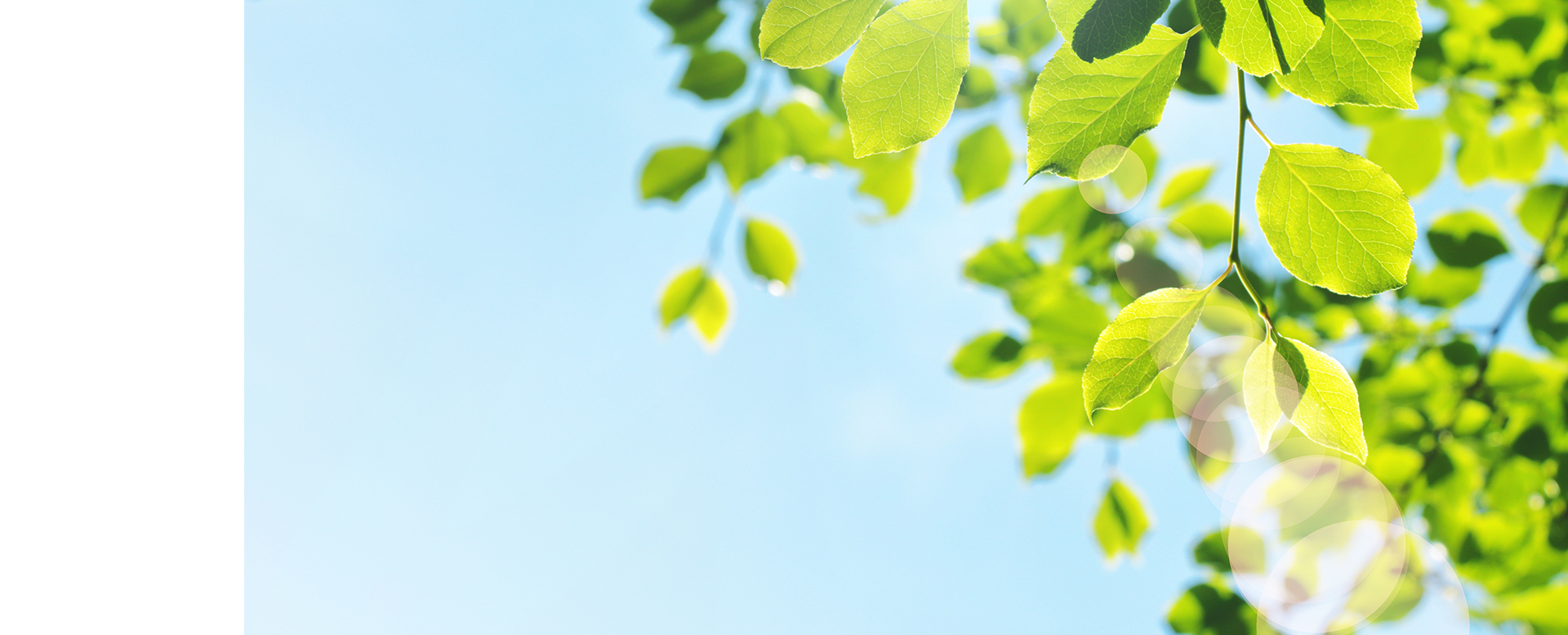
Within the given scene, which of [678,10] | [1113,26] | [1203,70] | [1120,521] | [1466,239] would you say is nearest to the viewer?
[1113,26]

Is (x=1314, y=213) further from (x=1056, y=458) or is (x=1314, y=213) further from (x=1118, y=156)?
(x=1056, y=458)

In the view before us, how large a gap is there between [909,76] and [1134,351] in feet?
0.50

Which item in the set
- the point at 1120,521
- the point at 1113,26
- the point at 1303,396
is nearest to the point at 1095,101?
the point at 1113,26

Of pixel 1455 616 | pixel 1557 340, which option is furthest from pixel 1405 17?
pixel 1455 616

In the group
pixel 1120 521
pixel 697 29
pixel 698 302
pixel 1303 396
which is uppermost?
pixel 1303 396

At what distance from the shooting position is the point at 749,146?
1.16 meters

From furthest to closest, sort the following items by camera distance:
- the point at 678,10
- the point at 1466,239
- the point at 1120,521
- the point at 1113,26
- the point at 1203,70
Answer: the point at 1120,521
the point at 1466,239
the point at 678,10
the point at 1203,70
the point at 1113,26

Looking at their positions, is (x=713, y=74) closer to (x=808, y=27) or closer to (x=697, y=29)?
(x=697, y=29)

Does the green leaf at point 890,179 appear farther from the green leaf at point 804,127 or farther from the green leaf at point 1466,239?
the green leaf at point 1466,239

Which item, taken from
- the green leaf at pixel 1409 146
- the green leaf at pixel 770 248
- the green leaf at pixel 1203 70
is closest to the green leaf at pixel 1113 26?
the green leaf at pixel 1203 70

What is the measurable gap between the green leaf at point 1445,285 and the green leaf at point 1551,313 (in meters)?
0.10

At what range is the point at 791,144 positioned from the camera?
1.20m

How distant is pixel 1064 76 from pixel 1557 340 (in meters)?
1.31

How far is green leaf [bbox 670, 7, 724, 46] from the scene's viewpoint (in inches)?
43.8
